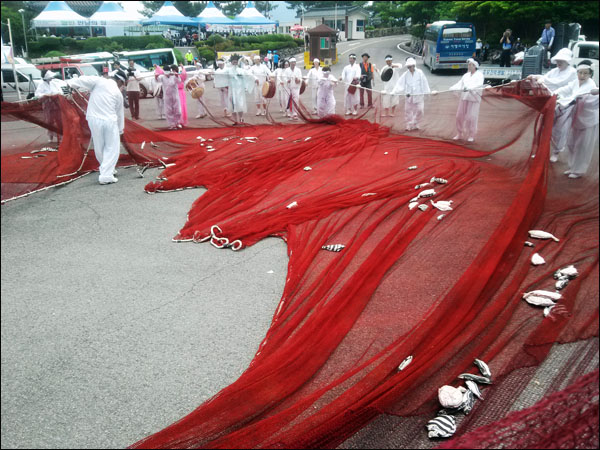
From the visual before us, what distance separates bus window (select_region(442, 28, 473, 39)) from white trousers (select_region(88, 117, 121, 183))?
2028cm

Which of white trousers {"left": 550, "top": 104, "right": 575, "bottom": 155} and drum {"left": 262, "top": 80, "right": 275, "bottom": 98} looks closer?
white trousers {"left": 550, "top": 104, "right": 575, "bottom": 155}

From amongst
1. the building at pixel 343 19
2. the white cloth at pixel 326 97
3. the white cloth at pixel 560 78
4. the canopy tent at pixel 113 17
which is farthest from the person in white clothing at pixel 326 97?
the building at pixel 343 19

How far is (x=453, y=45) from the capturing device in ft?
79.9

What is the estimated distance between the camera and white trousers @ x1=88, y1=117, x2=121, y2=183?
27.2 ft

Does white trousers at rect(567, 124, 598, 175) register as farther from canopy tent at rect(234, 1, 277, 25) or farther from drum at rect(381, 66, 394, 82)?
canopy tent at rect(234, 1, 277, 25)

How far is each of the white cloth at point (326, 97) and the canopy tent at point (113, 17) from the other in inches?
1006

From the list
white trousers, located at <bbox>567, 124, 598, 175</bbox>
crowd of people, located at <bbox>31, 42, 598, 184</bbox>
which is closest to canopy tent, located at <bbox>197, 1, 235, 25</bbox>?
crowd of people, located at <bbox>31, 42, 598, 184</bbox>

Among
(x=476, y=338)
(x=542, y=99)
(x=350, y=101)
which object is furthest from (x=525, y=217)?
(x=350, y=101)

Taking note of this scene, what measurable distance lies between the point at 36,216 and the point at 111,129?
2.32m

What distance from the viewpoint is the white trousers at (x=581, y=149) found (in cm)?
488

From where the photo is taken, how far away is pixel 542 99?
6.95m

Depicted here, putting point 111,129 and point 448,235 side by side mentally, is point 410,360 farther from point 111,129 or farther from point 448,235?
point 111,129

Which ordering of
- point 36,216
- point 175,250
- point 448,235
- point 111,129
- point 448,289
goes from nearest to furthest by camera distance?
point 448,289
point 448,235
point 175,250
point 36,216
point 111,129

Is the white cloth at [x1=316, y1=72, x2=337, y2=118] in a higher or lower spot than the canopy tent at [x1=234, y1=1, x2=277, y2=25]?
lower
